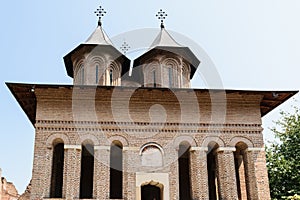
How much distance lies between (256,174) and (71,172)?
216 inches

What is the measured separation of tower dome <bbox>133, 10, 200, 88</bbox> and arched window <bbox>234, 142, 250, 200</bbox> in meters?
3.70

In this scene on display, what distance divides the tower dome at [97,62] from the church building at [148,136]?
2552 millimetres

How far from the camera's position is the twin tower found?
1472 cm

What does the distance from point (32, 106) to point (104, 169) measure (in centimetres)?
386

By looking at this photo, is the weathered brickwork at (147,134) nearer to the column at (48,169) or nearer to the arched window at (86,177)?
the column at (48,169)

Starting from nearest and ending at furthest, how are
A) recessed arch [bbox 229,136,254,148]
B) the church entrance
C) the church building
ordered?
the church building
recessed arch [bbox 229,136,254,148]
the church entrance

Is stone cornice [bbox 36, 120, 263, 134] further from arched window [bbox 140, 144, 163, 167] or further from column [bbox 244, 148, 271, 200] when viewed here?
column [bbox 244, 148, 271, 200]

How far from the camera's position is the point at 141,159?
11.4 metres

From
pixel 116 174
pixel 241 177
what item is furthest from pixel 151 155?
pixel 241 177

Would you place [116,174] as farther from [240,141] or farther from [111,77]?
[240,141]

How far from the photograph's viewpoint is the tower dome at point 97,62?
14547mm

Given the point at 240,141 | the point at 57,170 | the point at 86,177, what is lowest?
the point at 86,177

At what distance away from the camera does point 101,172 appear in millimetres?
11141

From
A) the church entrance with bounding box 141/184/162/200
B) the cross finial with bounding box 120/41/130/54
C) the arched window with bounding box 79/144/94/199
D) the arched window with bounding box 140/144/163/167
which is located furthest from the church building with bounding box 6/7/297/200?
the cross finial with bounding box 120/41/130/54
